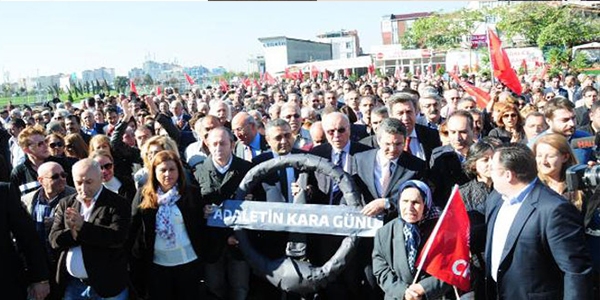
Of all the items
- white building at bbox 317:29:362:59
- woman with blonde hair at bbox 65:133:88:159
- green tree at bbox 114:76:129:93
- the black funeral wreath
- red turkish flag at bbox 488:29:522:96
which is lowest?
the black funeral wreath

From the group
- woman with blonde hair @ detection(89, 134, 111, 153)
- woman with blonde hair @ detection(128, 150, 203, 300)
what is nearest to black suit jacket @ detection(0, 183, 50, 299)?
woman with blonde hair @ detection(128, 150, 203, 300)

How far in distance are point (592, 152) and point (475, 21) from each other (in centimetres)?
5369

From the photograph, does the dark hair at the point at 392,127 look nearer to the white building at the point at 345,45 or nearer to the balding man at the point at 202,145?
the balding man at the point at 202,145

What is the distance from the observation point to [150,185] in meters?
4.70

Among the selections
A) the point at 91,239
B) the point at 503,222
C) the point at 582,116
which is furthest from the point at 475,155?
the point at 582,116

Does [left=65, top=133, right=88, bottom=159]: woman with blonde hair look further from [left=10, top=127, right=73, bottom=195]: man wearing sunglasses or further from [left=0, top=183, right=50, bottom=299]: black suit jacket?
[left=0, top=183, right=50, bottom=299]: black suit jacket

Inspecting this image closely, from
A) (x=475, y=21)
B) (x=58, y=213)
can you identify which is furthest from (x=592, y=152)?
(x=475, y=21)

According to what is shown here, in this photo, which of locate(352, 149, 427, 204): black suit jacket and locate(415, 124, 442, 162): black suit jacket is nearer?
locate(352, 149, 427, 204): black suit jacket

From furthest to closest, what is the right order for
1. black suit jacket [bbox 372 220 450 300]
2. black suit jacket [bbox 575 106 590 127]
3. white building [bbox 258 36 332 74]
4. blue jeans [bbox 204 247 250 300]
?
white building [bbox 258 36 332 74] < black suit jacket [bbox 575 106 590 127] < blue jeans [bbox 204 247 250 300] < black suit jacket [bbox 372 220 450 300]

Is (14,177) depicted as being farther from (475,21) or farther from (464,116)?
(475,21)

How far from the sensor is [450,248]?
376cm

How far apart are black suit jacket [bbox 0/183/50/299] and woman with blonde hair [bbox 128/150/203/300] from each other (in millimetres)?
740

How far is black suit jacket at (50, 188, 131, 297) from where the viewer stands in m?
4.31

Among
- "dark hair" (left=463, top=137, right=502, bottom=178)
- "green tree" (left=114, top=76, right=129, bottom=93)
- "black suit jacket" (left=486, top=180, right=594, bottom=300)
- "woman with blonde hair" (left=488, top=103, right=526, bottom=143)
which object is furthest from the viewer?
"green tree" (left=114, top=76, right=129, bottom=93)
